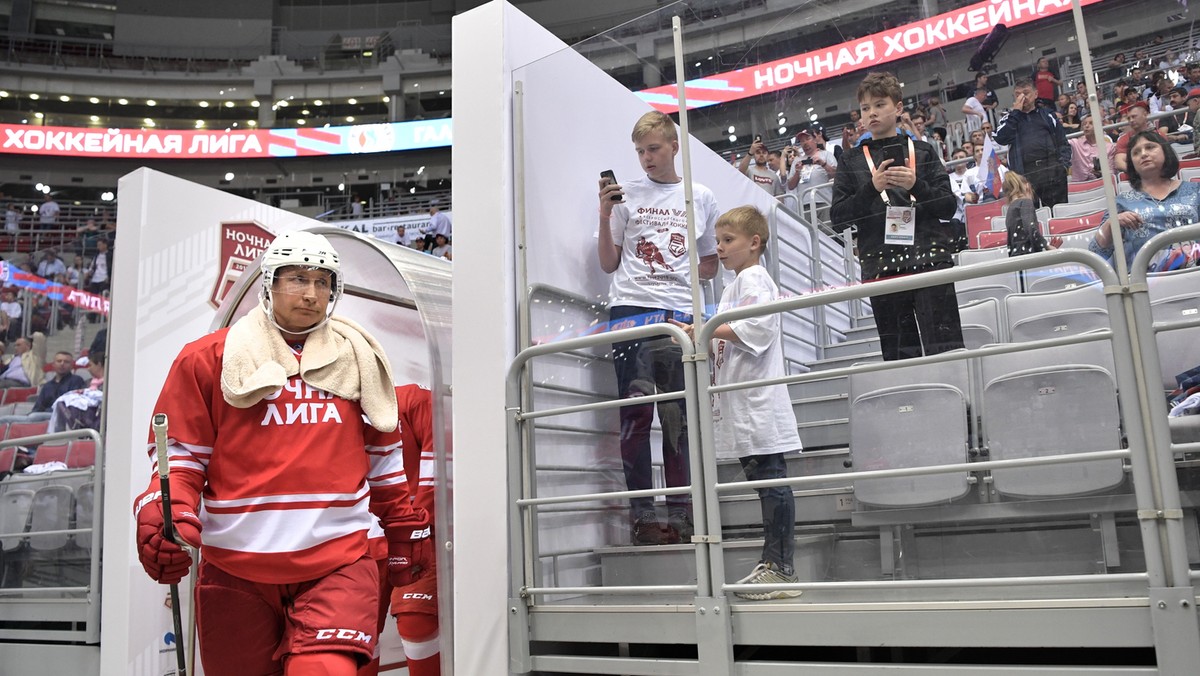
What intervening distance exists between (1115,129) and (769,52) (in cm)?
118

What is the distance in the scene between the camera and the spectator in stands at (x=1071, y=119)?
276cm

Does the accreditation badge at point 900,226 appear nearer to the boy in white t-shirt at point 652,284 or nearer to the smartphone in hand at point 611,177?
the boy in white t-shirt at point 652,284

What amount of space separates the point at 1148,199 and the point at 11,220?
24.8 meters

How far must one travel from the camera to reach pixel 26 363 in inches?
236

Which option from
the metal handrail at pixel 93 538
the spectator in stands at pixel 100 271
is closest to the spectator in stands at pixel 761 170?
the metal handrail at pixel 93 538

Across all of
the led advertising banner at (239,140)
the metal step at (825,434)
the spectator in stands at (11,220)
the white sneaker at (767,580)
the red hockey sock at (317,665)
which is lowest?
the red hockey sock at (317,665)

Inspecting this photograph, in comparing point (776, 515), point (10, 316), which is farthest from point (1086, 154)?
point (10, 316)

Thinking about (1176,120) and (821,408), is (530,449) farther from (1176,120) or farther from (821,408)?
(1176,120)

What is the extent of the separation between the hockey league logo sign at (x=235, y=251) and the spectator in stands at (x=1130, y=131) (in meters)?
4.67

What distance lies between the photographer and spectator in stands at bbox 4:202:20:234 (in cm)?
2158

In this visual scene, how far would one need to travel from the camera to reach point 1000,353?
2.67 meters

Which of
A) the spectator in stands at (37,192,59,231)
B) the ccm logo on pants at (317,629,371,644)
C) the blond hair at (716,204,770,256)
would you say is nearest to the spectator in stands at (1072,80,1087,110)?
the blond hair at (716,204,770,256)

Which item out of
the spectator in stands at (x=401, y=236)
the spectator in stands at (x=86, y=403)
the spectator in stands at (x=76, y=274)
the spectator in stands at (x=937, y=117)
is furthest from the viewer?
the spectator in stands at (x=401, y=236)

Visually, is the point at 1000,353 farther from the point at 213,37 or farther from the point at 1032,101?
the point at 213,37
